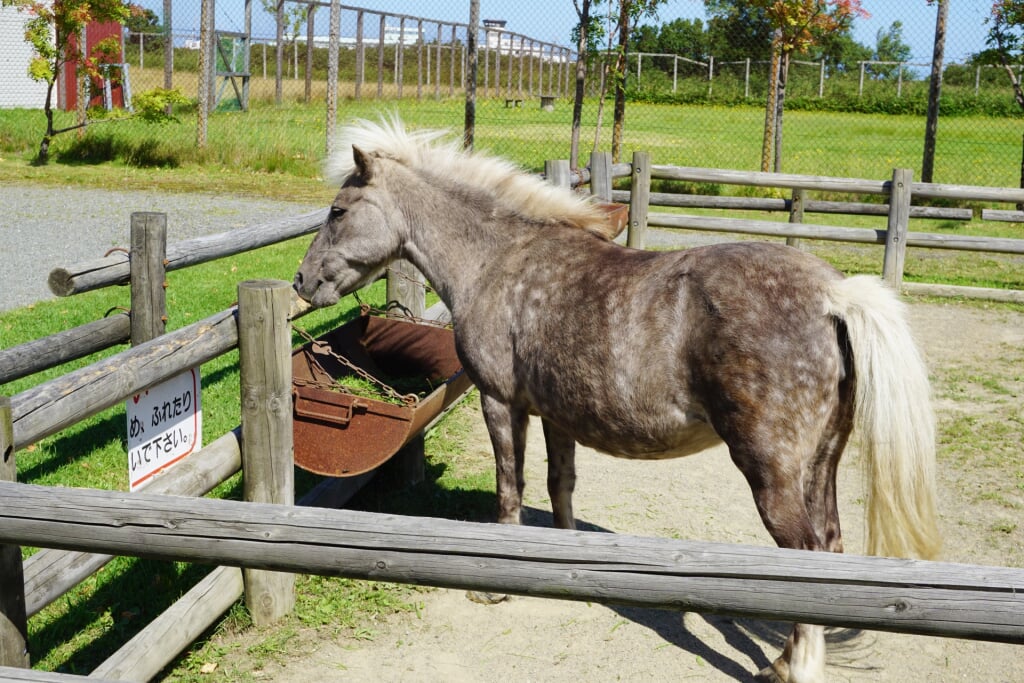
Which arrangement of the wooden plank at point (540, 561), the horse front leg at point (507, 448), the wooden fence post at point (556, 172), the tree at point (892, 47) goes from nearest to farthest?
the wooden plank at point (540, 561) < the horse front leg at point (507, 448) < the wooden fence post at point (556, 172) < the tree at point (892, 47)

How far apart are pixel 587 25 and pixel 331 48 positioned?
426 cm

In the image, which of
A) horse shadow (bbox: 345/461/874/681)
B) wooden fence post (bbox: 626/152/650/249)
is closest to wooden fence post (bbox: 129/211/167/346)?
horse shadow (bbox: 345/461/874/681)

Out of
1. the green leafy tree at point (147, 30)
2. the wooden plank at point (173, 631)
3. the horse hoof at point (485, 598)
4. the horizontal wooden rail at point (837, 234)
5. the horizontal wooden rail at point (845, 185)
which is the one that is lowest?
the horse hoof at point (485, 598)

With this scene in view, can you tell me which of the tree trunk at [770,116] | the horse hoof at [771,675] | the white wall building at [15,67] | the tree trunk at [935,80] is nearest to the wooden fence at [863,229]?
the tree trunk at [935,80]

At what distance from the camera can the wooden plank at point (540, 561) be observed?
185 centimetres

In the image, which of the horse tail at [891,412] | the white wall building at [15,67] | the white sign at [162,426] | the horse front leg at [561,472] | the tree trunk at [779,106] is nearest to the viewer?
the horse tail at [891,412]

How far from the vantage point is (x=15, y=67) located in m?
22.8

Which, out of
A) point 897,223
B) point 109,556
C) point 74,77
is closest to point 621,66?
point 897,223

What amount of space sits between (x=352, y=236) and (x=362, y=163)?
321 millimetres

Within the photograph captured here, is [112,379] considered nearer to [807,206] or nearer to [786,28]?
[807,206]

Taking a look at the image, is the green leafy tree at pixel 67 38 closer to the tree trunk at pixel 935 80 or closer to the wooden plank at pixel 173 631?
the tree trunk at pixel 935 80

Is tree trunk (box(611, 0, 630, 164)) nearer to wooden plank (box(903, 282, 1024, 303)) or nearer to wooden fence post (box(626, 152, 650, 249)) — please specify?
wooden fence post (box(626, 152, 650, 249))

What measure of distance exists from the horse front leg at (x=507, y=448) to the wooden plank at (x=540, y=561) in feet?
6.45

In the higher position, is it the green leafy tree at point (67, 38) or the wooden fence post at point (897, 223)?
the green leafy tree at point (67, 38)
